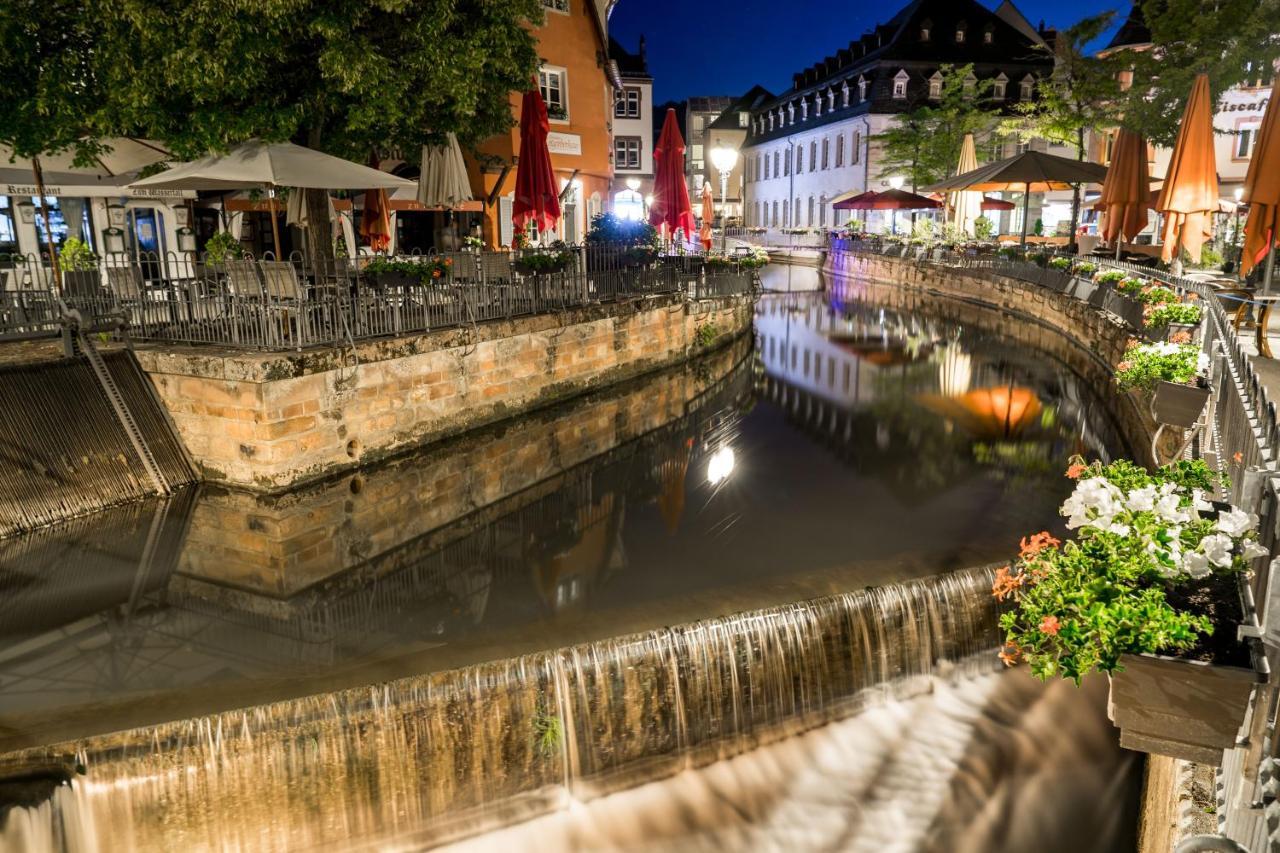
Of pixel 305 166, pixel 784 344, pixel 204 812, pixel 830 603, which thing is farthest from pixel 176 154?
pixel 784 344

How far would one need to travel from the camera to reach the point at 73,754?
5.23 meters

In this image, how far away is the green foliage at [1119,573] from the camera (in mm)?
3629

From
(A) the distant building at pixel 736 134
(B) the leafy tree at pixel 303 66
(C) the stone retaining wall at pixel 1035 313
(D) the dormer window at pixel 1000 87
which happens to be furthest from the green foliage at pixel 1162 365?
(A) the distant building at pixel 736 134

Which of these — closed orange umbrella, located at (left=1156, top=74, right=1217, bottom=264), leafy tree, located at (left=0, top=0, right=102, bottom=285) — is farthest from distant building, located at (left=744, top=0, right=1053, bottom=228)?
leafy tree, located at (left=0, top=0, right=102, bottom=285)

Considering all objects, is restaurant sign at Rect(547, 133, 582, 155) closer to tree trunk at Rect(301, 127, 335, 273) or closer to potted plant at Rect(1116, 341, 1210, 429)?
tree trunk at Rect(301, 127, 335, 273)

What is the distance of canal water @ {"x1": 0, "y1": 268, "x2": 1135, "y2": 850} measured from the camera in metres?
5.58

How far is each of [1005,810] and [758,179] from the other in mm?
70495

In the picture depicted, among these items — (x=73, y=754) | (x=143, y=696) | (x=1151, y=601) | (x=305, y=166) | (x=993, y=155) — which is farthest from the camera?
(x=993, y=155)

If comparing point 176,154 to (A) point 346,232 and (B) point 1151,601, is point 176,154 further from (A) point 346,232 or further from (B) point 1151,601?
(B) point 1151,601

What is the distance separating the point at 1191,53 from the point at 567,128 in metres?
16.4

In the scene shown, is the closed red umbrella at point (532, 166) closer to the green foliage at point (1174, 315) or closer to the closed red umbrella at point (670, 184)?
the closed red umbrella at point (670, 184)

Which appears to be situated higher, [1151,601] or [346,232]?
[346,232]

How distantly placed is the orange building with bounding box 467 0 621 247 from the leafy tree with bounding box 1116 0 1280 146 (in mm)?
13925

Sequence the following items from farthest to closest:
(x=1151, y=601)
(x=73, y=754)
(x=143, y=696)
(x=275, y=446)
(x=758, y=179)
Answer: (x=758, y=179) → (x=275, y=446) → (x=143, y=696) → (x=73, y=754) → (x=1151, y=601)
